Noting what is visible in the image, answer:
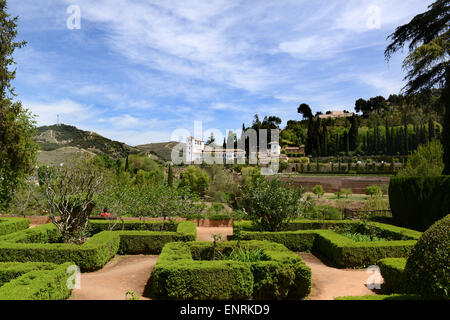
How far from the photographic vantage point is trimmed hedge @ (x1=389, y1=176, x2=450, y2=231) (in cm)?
1312

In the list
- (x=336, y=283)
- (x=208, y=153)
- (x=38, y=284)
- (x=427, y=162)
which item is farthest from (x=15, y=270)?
(x=208, y=153)

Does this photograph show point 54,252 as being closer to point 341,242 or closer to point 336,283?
point 336,283

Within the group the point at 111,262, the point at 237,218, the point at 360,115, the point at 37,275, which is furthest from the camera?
the point at 360,115

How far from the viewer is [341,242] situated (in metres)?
9.33

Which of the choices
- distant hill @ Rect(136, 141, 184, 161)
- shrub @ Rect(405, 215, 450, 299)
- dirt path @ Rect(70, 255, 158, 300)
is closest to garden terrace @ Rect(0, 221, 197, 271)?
dirt path @ Rect(70, 255, 158, 300)

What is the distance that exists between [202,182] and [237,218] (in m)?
18.8

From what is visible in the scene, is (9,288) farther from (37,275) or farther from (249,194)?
(249,194)

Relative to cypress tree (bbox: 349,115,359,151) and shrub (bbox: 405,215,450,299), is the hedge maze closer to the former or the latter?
shrub (bbox: 405,215,450,299)

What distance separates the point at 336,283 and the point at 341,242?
2165 millimetres

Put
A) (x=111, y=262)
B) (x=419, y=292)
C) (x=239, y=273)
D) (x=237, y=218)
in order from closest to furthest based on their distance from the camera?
1. (x=419, y=292)
2. (x=239, y=273)
3. (x=111, y=262)
4. (x=237, y=218)

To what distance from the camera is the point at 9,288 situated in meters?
5.20

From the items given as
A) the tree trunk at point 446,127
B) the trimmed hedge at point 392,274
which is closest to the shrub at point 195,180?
the tree trunk at point 446,127

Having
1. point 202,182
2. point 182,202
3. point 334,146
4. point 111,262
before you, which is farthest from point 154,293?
point 334,146

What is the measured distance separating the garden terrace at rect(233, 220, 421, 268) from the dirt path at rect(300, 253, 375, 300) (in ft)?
1.32
